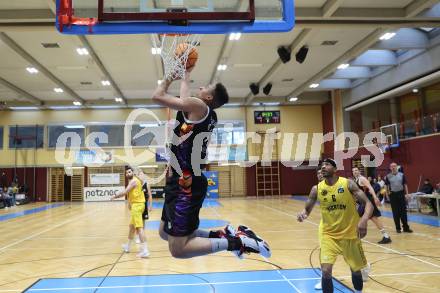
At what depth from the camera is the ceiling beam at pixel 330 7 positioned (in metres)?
11.8

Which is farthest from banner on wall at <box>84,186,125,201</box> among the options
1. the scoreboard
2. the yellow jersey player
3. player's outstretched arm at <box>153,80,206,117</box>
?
player's outstretched arm at <box>153,80,206,117</box>

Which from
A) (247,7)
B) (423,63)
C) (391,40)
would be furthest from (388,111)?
(247,7)

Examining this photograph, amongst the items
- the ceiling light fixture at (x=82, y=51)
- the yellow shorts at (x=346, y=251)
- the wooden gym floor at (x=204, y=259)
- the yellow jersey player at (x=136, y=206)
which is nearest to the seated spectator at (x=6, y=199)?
the ceiling light fixture at (x=82, y=51)

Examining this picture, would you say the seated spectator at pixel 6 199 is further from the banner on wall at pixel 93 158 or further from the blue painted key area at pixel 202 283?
the blue painted key area at pixel 202 283

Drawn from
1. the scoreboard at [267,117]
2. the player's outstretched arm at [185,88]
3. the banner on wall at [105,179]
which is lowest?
the banner on wall at [105,179]

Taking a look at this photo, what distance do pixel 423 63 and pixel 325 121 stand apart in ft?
36.7

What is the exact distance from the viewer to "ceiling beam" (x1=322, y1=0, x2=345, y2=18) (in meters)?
11.8

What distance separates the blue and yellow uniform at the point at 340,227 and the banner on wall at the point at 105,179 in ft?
76.2

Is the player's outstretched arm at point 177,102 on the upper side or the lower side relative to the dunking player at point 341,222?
upper

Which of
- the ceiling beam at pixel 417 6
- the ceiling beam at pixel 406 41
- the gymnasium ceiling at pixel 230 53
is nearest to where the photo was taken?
the ceiling beam at pixel 417 6

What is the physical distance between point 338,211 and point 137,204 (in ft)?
16.2

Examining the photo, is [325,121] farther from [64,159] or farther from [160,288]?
[160,288]

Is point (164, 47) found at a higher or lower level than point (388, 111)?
lower

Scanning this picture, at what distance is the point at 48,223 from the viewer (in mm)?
15117
